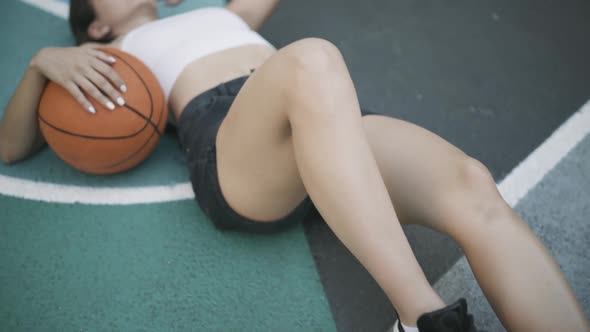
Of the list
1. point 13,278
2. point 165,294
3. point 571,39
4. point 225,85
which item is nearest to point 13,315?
point 13,278

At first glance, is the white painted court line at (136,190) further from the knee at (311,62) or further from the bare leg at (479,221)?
the knee at (311,62)

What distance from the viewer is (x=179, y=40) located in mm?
1181

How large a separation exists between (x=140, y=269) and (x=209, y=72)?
50 centimetres

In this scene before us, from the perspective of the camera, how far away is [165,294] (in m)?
0.98

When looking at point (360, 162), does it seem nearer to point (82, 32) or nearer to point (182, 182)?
point (182, 182)

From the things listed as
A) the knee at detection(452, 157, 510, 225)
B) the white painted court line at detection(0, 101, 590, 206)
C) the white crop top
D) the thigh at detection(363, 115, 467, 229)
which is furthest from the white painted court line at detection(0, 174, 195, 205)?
the knee at detection(452, 157, 510, 225)

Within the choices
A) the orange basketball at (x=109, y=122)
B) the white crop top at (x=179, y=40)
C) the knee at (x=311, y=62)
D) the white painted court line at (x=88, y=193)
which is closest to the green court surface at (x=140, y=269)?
the white painted court line at (x=88, y=193)

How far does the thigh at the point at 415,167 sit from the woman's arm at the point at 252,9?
0.69 meters

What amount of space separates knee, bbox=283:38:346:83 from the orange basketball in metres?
0.44

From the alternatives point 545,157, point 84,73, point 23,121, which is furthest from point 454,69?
point 23,121

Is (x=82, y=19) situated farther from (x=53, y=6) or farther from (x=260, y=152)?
(x=260, y=152)

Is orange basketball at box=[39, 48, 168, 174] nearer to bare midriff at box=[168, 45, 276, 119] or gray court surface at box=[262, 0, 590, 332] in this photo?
bare midriff at box=[168, 45, 276, 119]

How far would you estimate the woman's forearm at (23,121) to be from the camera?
102 cm

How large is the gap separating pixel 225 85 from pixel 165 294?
1.65 feet
